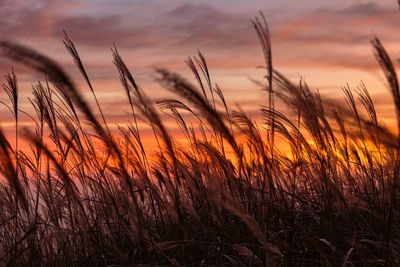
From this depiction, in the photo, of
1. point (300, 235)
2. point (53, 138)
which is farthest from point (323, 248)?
point (53, 138)

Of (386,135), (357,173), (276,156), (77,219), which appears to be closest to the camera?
(386,135)

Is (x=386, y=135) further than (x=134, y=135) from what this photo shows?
No

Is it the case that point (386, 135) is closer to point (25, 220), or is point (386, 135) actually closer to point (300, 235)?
point (300, 235)

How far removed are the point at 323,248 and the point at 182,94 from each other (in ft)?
3.82

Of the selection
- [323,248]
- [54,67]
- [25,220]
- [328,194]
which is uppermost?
[54,67]

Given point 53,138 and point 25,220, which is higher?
point 53,138

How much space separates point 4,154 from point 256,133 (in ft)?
3.83

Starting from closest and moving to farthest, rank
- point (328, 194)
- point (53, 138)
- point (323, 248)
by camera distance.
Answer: point (323, 248), point (328, 194), point (53, 138)

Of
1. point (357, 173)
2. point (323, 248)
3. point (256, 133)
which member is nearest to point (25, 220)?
point (256, 133)

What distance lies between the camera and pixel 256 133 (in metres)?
2.95

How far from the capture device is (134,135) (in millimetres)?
3766

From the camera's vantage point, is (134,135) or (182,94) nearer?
(182,94)

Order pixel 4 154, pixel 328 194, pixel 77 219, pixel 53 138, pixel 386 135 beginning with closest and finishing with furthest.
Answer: pixel 386 135, pixel 4 154, pixel 328 194, pixel 77 219, pixel 53 138

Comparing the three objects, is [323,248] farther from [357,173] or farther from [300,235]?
[357,173]
